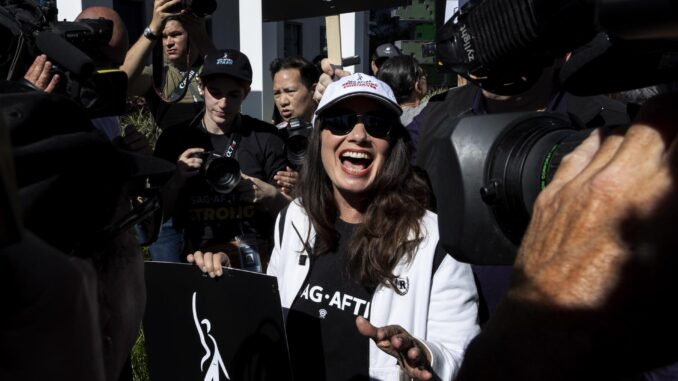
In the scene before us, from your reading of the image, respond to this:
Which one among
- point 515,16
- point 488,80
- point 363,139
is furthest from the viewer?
point 363,139

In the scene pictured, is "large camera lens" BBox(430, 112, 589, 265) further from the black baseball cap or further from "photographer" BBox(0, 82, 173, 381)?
the black baseball cap

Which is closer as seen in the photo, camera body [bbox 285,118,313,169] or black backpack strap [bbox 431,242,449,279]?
black backpack strap [bbox 431,242,449,279]

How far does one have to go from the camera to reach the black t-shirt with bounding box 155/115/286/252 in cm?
344

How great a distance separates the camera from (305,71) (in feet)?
15.2

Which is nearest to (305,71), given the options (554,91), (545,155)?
(554,91)

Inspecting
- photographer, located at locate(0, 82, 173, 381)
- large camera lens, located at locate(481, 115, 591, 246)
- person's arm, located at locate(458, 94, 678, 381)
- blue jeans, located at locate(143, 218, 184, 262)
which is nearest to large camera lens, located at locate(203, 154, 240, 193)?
blue jeans, located at locate(143, 218, 184, 262)

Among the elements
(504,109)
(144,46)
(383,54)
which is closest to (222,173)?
(144,46)

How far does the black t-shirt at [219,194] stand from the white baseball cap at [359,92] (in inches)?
42.0

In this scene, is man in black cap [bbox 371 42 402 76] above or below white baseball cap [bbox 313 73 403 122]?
above

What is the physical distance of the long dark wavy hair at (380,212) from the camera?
2209 millimetres

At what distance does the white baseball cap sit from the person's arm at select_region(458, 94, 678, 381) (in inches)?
59.2

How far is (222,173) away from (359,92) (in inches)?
40.5

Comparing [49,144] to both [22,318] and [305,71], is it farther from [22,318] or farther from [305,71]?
[305,71]

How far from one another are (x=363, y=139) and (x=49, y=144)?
1676 mm
